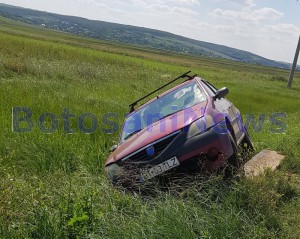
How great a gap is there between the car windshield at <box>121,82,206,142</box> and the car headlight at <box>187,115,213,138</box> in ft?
2.84

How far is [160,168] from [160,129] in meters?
0.61

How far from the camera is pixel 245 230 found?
3123 millimetres

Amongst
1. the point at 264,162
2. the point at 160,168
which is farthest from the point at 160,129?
the point at 264,162

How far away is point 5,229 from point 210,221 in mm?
1986

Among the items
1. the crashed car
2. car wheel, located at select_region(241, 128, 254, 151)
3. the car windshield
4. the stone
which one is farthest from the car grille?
car wheel, located at select_region(241, 128, 254, 151)

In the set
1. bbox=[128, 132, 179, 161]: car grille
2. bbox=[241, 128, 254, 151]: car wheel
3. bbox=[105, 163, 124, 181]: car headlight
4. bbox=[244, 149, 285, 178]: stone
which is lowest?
bbox=[105, 163, 124, 181]: car headlight

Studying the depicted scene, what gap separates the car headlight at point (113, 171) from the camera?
4.05 m

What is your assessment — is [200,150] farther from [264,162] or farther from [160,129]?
[264,162]

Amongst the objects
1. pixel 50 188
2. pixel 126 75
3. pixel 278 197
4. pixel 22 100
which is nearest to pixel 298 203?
pixel 278 197

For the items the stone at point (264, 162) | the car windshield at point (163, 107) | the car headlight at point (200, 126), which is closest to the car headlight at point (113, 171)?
the car windshield at point (163, 107)

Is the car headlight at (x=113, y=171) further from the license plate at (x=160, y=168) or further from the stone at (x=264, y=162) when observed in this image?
the stone at (x=264, y=162)

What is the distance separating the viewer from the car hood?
4059 millimetres

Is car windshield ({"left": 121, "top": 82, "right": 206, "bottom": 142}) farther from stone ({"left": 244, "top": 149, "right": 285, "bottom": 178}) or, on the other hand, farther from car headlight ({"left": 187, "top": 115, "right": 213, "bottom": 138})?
stone ({"left": 244, "top": 149, "right": 285, "bottom": 178})

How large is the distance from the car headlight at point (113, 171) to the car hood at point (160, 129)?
0.07 metres
